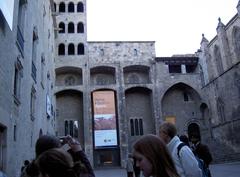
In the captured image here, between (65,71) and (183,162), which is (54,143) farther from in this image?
(65,71)

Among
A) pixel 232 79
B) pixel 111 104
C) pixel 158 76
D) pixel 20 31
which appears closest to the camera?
pixel 20 31

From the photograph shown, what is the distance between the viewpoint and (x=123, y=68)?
35.4m

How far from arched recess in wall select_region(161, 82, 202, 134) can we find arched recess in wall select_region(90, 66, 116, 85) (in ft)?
21.7

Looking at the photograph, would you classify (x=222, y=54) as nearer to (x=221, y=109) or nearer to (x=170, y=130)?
(x=221, y=109)

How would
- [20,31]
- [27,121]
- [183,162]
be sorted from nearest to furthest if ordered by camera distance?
[183,162], [20,31], [27,121]

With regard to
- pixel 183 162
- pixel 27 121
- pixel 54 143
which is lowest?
pixel 183 162

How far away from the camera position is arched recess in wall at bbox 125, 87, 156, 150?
1362 inches

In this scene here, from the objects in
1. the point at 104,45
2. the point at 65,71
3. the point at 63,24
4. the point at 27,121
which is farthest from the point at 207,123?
the point at 27,121

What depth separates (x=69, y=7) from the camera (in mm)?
36875

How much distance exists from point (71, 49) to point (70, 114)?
299 inches

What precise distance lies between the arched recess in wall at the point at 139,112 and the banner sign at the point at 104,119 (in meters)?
2.75

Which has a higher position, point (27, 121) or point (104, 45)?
point (104, 45)

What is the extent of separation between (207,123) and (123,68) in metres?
11.7

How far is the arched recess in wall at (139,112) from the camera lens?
113 feet
